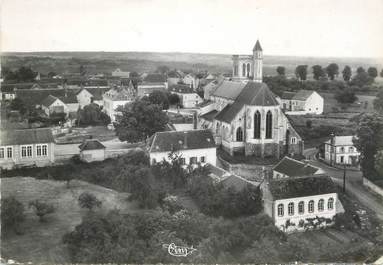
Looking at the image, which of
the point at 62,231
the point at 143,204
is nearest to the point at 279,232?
the point at 143,204

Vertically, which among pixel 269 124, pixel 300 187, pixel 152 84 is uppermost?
pixel 152 84

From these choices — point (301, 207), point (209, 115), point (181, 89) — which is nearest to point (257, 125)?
point (209, 115)

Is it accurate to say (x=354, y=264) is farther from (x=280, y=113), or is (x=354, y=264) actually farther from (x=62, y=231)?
(x=280, y=113)

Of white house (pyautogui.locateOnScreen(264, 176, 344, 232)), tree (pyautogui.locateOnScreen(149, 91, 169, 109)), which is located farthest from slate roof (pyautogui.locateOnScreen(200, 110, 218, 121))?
white house (pyautogui.locateOnScreen(264, 176, 344, 232))

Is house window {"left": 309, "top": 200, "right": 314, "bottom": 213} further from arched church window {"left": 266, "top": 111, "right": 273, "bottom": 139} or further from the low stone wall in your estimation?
arched church window {"left": 266, "top": 111, "right": 273, "bottom": 139}

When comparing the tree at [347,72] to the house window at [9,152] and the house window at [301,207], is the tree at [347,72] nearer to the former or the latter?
the house window at [301,207]

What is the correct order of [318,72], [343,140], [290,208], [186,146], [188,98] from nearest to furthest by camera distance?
1. [290,208]
2. [186,146]
3. [343,140]
4. [188,98]
5. [318,72]

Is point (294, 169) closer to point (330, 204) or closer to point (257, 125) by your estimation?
point (330, 204)
